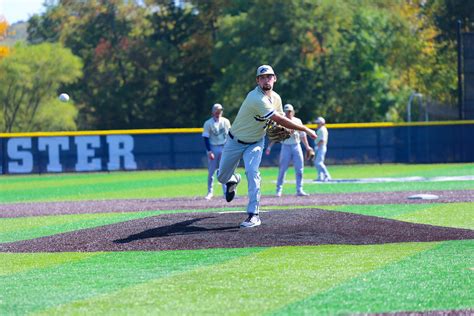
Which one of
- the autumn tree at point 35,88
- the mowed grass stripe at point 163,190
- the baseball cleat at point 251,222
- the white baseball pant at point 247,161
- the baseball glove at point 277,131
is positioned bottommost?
the mowed grass stripe at point 163,190

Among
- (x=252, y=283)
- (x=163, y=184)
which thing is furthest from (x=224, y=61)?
(x=252, y=283)

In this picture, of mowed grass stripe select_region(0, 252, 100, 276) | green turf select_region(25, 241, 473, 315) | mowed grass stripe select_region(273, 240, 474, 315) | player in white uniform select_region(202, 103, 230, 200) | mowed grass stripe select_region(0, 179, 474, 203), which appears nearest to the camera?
mowed grass stripe select_region(273, 240, 474, 315)

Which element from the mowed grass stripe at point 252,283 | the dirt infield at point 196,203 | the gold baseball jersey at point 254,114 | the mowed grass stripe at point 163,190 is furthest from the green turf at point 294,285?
the mowed grass stripe at point 163,190

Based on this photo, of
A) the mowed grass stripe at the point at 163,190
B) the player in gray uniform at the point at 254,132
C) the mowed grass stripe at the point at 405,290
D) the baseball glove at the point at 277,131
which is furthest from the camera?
the mowed grass stripe at the point at 163,190

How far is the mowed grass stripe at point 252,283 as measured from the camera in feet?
27.0

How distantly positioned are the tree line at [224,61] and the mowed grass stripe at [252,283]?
43.6 metres

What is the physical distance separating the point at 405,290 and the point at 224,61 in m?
50.4

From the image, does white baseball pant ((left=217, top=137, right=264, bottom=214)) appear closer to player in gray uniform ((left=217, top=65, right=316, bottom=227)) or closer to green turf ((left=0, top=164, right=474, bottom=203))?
player in gray uniform ((left=217, top=65, right=316, bottom=227))

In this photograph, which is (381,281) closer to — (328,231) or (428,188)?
(328,231)

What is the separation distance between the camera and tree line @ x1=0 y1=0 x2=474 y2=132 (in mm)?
55625

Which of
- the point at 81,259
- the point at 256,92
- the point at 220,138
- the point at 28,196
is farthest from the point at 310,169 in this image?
the point at 81,259

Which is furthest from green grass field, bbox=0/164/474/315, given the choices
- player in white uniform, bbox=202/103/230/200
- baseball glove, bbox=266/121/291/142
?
player in white uniform, bbox=202/103/230/200

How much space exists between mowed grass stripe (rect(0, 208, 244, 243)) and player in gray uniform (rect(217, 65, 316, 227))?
301cm

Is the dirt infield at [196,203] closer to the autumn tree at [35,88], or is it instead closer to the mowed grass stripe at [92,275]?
the mowed grass stripe at [92,275]
